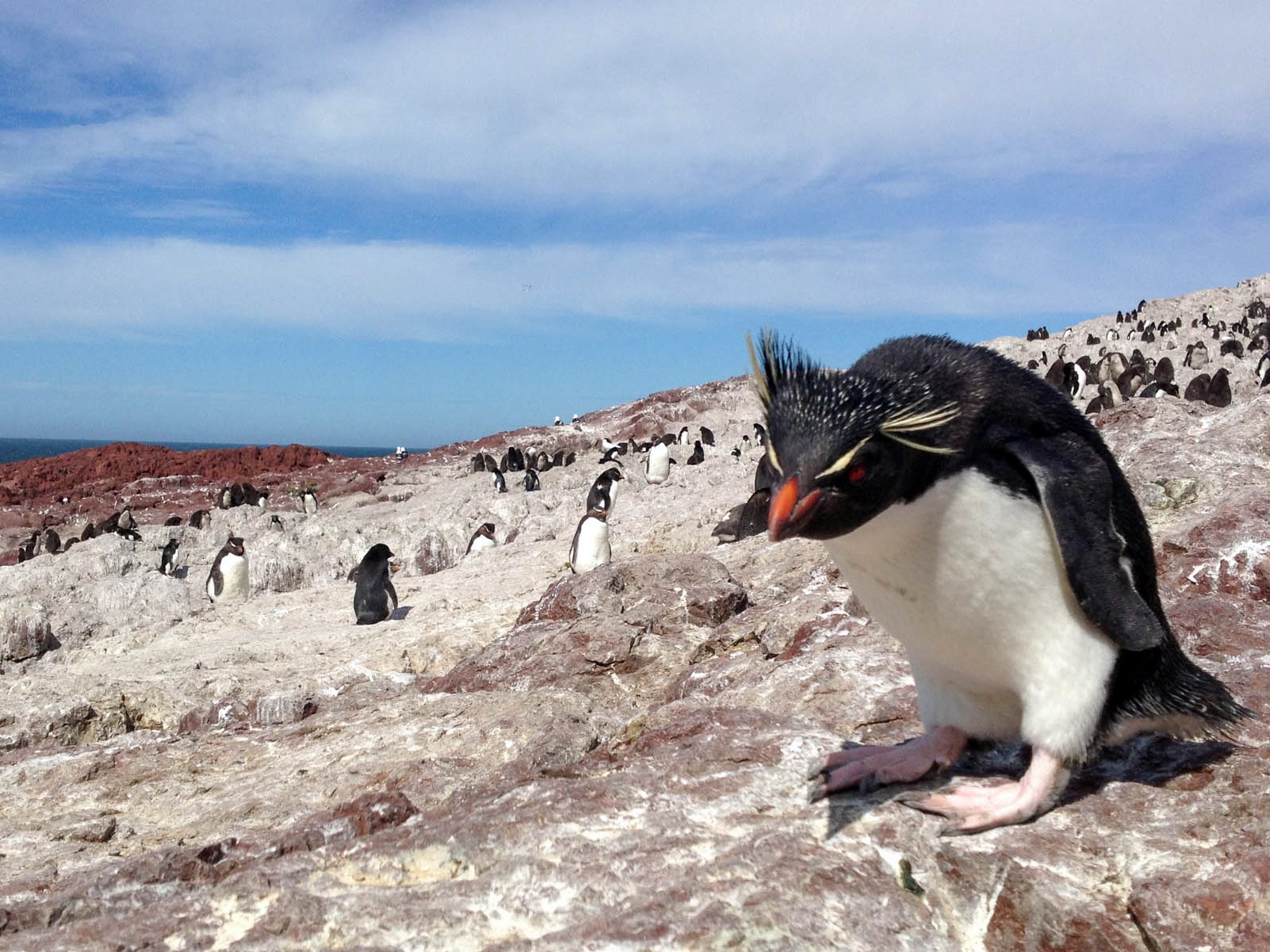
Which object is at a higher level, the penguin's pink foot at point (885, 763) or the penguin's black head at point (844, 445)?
the penguin's black head at point (844, 445)

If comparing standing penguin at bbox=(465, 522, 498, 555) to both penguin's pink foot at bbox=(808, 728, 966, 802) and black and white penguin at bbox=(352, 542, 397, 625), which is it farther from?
penguin's pink foot at bbox=(808, 728, 966, 802)

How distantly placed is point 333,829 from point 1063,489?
277 centimetres

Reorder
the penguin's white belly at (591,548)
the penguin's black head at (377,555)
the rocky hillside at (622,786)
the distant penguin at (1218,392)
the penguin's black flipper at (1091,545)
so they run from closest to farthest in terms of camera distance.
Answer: the rocky hillside at (622,786)
the penguin's black flipper at (1091,545)
the penguin's black head at (377,555)
the penguin's white belly at (591,548)
the distant penguin at (1218,392)

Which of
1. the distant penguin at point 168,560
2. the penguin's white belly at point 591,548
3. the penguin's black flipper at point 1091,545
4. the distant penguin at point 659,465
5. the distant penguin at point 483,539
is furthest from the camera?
the distant penguin at point 659,465

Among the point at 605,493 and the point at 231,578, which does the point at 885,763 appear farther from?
the point at 231,578

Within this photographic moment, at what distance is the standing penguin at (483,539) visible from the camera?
20766 millimetres

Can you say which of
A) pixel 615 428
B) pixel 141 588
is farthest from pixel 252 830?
pixel 615 428

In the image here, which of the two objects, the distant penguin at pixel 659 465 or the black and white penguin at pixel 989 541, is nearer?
the black and white penguin at pixel 989 541

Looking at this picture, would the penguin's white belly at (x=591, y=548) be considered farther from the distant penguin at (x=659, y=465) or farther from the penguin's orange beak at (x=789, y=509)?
the penguin's orange beak at (x=789, y=509)

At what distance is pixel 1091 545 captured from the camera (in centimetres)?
295

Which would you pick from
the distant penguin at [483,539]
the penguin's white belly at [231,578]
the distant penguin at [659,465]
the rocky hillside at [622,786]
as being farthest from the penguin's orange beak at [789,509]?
the distant penguin at [659,465]

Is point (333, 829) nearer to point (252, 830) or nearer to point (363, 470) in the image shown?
point (252, 830)

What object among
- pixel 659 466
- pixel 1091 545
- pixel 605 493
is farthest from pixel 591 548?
pixel 659 466

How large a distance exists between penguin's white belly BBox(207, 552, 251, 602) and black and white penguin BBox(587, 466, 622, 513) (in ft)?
23.3
